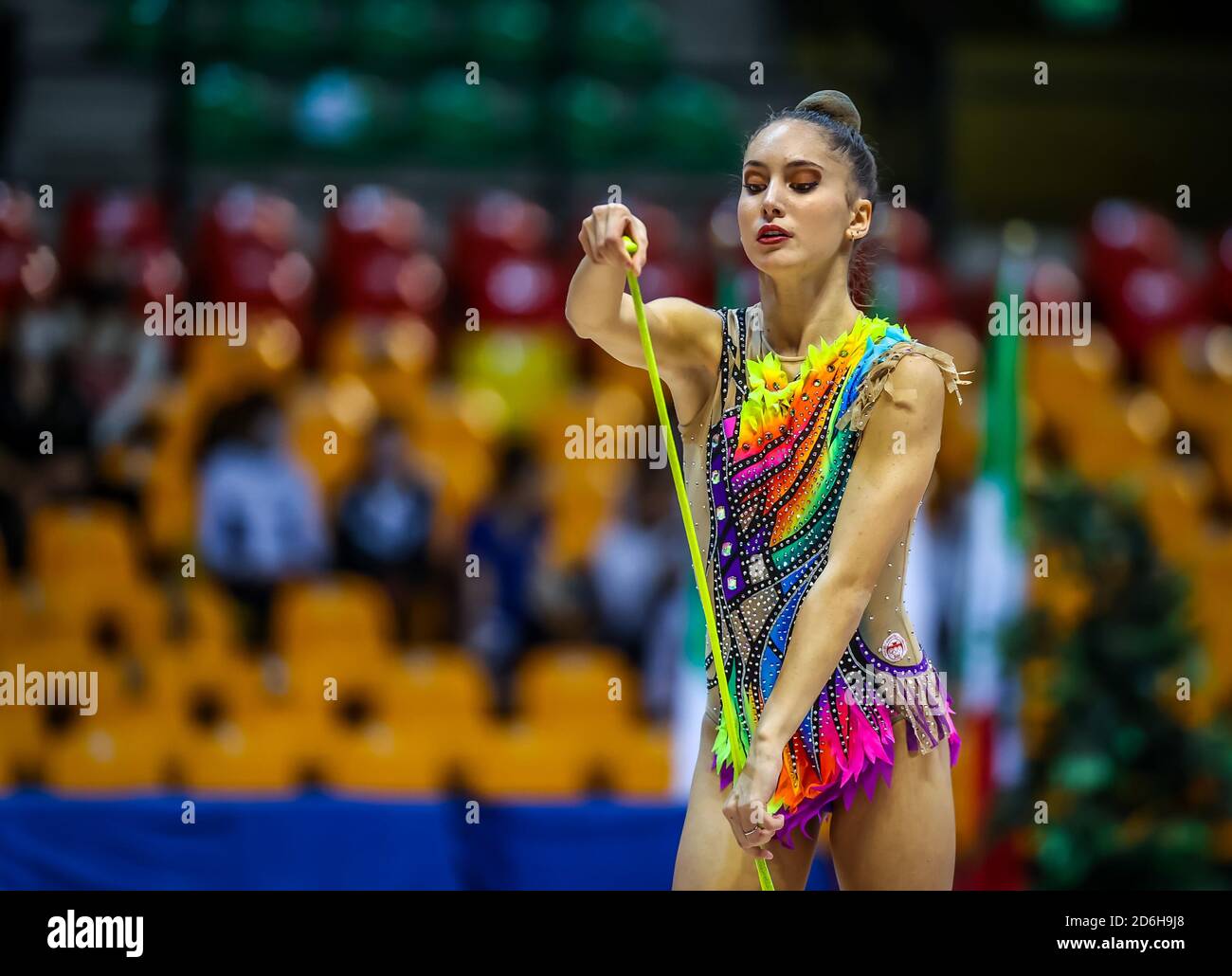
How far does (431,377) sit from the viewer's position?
26.6ft

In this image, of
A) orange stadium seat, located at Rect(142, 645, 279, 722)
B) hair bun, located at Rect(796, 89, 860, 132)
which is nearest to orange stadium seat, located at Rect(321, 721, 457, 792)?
orange stadium seat, located at Rect(142, 645, 279, 722)

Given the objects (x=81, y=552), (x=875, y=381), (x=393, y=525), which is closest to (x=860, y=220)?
(x=875, y=381)

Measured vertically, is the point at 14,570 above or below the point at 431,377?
below

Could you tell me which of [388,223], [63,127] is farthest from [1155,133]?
[63,127]

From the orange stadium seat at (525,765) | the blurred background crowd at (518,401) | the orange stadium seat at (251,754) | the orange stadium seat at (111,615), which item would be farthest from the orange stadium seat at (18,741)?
the orange stadium seat at (525,765)

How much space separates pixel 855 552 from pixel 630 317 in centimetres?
51

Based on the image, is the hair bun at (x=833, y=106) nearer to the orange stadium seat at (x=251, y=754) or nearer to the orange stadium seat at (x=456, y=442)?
the orange stadium seat at (x=251, y=754)

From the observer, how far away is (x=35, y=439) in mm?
7008

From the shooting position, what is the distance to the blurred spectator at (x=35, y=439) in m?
6.98

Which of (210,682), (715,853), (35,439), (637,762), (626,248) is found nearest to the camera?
(626,248)

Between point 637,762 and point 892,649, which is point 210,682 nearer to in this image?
point 637,762

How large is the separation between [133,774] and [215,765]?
0.28m

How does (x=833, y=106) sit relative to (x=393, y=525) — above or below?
above
